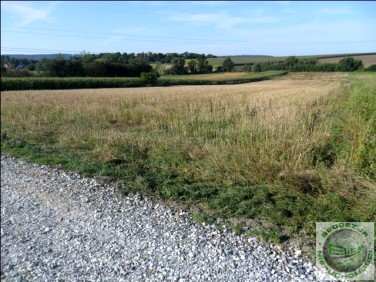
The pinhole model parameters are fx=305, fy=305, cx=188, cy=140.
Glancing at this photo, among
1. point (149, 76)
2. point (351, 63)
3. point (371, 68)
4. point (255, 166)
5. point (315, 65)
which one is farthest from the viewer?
point (149, 76)

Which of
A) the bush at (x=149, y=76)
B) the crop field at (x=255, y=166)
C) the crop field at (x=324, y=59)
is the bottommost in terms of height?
the crop field at (x=255, y=166)

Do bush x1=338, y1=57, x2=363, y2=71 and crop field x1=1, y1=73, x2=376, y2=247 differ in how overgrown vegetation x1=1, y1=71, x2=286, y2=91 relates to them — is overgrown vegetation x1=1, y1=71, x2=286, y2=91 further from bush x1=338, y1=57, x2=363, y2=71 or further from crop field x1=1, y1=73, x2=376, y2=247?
crop field x1=1, y1=73, x2=376, y2=247

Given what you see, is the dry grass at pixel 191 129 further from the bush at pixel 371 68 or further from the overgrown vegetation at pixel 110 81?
the overgrown vegetation at pixel 110 81

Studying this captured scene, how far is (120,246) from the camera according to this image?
12.2 feet

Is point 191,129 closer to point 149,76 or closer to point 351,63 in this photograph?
point 351,63

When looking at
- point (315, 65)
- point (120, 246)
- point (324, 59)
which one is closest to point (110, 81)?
point (315, 65)

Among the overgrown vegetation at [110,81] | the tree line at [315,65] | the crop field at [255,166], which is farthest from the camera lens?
the overgrown vegetation at [110,81]

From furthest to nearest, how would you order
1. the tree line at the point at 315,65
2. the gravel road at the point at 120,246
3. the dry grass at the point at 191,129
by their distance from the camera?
the tree line at the point at 315,65 → the dry grass at the point at 191,129 → the gravel road at the point at 120,246

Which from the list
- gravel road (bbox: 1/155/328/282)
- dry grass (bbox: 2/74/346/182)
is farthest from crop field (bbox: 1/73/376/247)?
gravel road (bbox: 1/155/328/282)

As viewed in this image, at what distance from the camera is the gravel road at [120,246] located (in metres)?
3.21

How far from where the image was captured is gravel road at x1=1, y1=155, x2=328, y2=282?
321 centimetres

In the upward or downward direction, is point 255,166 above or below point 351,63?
below

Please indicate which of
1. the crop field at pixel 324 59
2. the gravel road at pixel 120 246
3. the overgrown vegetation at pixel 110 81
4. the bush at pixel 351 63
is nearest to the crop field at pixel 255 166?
the gravel road at pixel 120 246

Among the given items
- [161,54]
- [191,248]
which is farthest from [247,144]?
[161,54]
